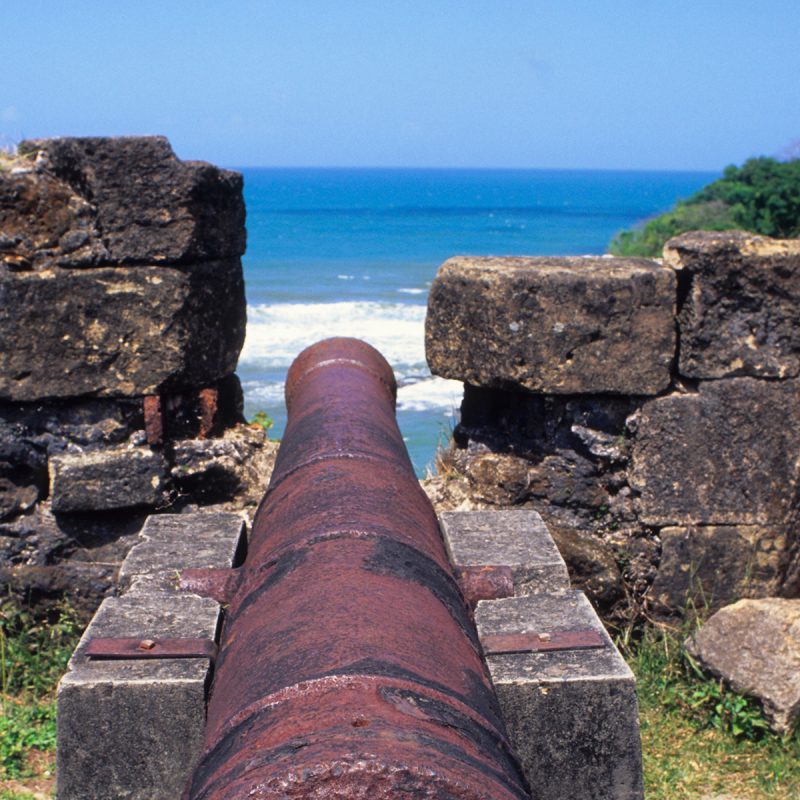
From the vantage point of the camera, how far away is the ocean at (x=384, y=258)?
18.3m

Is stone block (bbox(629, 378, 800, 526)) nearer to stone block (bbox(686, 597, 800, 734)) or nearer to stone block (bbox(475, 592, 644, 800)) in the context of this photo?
stone block (bbox(686, 597, 800, 734))

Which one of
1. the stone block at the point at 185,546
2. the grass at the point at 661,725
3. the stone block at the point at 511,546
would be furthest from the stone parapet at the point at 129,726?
the grass at the point at 661,725

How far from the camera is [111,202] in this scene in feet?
13.1

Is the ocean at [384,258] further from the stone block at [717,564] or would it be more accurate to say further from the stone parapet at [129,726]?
the stone parapet at [129,726]

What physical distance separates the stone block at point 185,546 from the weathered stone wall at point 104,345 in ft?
2.88

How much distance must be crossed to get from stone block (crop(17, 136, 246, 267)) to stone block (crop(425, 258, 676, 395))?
1.07m

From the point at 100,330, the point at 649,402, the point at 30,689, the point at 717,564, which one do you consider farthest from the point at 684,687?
the point at 100,330

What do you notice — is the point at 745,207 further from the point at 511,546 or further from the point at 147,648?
the point at 147,648

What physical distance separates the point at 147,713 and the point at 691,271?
2.62 meters

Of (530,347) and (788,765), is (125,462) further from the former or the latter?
(788,765)

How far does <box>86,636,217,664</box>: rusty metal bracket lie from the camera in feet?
8.26

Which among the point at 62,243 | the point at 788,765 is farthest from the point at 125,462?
the point at 788,765

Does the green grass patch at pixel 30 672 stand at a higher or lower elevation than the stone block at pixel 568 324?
lower

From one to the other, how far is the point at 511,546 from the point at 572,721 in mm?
723
